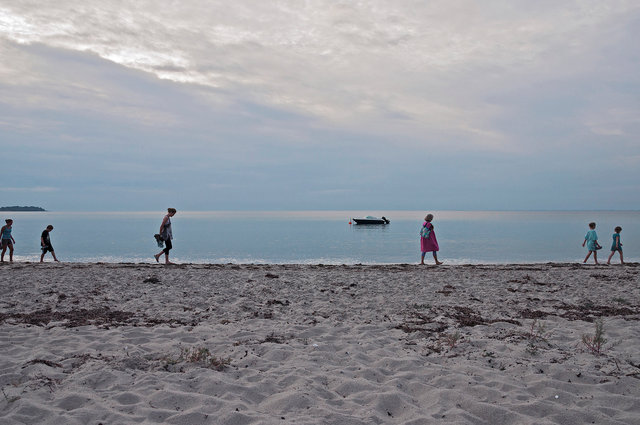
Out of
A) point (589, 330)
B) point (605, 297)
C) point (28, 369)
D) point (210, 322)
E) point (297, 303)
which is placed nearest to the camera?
point (28, 369)

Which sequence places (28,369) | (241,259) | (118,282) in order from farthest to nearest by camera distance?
1. (241,259)
2. (118,282)
3. (28,369)

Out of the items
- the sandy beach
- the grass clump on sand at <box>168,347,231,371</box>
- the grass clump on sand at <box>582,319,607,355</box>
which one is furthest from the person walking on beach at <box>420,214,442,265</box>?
the grass clump on sand at <box>168,347,231,371</box>

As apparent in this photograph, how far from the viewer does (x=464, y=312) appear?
8328mm

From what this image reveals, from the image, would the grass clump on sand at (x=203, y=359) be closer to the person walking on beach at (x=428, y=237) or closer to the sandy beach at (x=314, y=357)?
the sandy beach at (x=314, y=357)

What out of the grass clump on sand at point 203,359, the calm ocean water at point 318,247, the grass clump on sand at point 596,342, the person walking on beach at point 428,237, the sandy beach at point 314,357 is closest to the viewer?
the sandy beach at point 314,357

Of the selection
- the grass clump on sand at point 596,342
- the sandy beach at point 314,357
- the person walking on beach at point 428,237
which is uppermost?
the person walking on beach at point 428,237

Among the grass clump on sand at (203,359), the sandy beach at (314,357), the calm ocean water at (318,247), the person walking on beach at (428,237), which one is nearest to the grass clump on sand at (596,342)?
the sandy beach at (314,357)

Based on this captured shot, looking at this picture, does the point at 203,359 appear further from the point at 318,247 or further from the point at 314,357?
the point at 318,247

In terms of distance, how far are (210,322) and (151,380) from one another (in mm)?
2859

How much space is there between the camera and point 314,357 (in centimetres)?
552

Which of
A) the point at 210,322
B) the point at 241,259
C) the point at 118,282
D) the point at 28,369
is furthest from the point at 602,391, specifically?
the point at 241,259

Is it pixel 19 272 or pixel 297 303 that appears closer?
pixel 297 303

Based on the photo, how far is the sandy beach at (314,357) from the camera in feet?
13.2

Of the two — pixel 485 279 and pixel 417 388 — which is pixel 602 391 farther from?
pixel 485 279
